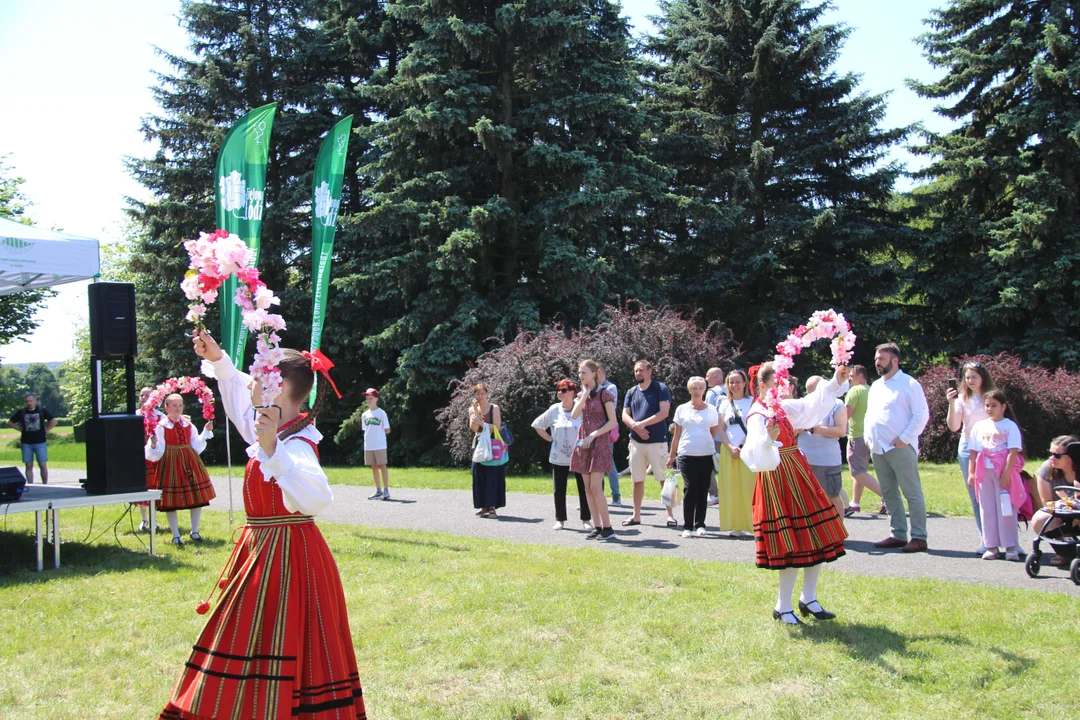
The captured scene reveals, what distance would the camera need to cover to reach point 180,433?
1025 centimetres

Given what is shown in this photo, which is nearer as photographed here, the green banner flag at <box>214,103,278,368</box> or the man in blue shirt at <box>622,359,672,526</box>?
the man in blue shirt at <box>622,359,672,526</box>

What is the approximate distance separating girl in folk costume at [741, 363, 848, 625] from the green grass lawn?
39 centimetres

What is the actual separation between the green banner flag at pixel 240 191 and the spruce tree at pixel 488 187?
9.50 metres

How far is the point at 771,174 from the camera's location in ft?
90.4

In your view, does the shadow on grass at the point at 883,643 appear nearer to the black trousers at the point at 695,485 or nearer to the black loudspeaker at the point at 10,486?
the black trousers at the point at 695,485

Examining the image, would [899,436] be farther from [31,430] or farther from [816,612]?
[31,430]

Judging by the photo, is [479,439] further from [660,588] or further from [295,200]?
[295,200]

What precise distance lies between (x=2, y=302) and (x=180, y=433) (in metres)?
31.4

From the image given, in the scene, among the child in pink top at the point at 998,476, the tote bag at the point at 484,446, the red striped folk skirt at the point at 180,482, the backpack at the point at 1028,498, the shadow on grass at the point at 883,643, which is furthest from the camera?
the tote bag at the point at 484,446

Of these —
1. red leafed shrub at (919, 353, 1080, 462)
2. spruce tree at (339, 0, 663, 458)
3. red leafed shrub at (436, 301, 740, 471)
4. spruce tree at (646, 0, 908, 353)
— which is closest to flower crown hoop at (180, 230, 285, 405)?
red leafed shrub at (436, 301, 740, 471)

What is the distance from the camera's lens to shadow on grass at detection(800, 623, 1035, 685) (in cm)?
517

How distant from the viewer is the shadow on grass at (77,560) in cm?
858

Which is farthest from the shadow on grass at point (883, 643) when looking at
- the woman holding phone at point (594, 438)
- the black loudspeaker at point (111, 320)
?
the black loudspeaker at point (111, 320)

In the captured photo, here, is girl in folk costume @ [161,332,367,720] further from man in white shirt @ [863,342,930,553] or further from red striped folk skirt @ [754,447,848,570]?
man in white shirt @ [863,342,930,553]
